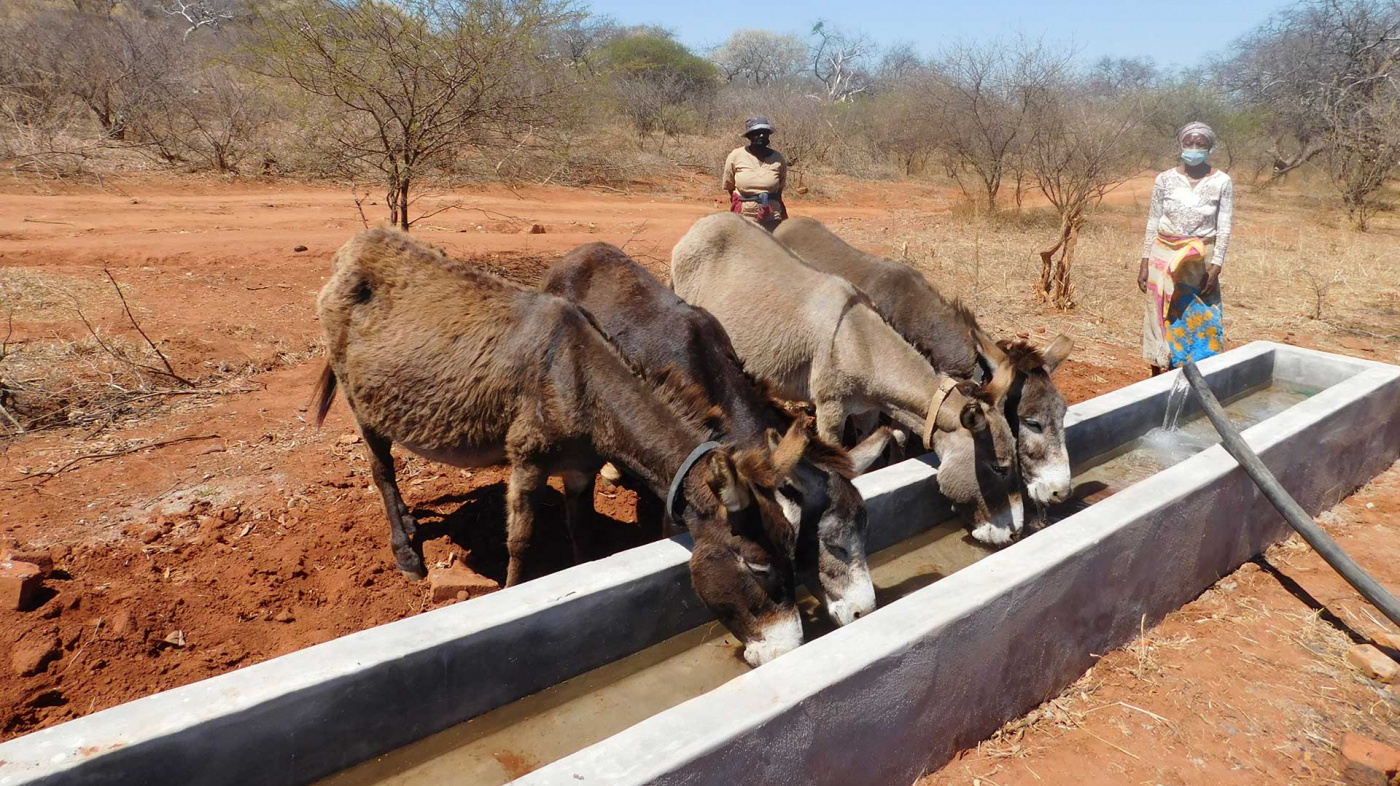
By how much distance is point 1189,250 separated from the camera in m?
6.54

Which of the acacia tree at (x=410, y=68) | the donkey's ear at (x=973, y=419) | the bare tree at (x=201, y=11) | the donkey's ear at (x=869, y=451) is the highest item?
the bare tree at (x=201, y=11)

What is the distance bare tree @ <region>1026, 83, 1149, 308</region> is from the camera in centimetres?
1484

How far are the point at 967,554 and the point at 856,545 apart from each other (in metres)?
1.37

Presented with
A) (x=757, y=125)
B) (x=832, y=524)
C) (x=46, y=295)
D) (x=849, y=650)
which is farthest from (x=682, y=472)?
(x=46, y=295)

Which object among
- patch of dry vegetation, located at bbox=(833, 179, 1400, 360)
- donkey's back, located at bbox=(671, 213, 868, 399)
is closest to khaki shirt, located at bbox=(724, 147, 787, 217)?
donkey's back, located at bbox=(671, 213, 868, 399)

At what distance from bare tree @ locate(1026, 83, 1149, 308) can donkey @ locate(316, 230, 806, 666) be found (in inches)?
414

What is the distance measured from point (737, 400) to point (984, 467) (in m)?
1.54

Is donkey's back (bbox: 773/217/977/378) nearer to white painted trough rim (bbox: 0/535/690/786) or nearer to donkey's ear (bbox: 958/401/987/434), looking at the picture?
donkey's ear (bbox: 958/401/987/434)

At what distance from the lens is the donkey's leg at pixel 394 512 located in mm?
4641

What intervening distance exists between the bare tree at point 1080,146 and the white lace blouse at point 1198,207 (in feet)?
19.0

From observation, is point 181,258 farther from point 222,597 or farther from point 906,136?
point 906,136

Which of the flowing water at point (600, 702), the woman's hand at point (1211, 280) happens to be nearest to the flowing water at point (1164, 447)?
the woman's hand at point (1211, 280)

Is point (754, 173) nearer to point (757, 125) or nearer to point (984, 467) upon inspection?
point (757, 125)

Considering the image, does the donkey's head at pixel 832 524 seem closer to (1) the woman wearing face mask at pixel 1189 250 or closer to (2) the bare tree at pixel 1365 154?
(1) the woman wearing face mask at pixel 1189 250
